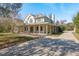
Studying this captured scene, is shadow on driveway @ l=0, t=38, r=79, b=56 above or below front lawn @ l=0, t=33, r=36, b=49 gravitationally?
below

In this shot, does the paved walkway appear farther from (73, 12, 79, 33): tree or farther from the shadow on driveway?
(73, 12, 79, 33): tree

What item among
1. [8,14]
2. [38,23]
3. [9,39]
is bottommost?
[9,39]

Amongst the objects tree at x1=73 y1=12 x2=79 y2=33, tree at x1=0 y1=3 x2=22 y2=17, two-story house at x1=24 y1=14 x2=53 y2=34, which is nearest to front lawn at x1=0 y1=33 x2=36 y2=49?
two-story house at x1=24 y1=14 x2=53 y2=34

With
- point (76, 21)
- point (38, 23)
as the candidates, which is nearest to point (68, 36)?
point (76, 21)

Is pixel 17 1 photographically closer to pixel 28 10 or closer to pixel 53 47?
pixel 28 10

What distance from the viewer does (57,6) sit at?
163 inches

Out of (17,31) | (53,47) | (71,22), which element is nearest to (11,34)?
(17,31)

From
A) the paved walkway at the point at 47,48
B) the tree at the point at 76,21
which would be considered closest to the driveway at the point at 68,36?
the paved walkway at the point at 47,48

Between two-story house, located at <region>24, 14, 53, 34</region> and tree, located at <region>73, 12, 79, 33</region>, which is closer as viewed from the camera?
tree, located at <region>73, 12, 79, 33</region>

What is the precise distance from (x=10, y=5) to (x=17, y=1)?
0.15 meters

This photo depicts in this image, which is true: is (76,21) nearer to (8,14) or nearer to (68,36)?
(68,36)

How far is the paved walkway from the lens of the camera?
412 centimetres

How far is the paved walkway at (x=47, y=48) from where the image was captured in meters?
4.12

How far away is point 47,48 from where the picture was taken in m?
4.18
